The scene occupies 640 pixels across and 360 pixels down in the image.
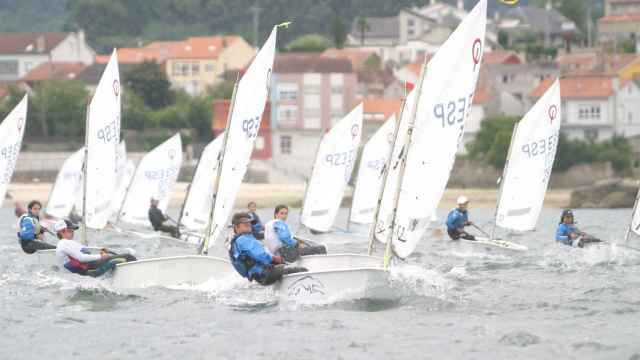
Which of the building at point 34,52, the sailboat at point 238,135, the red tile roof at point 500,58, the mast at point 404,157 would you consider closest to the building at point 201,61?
the building at point 34,52

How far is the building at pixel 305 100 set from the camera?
8469 cm

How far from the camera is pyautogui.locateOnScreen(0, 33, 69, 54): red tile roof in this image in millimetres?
118938

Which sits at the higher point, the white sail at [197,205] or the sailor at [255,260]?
the sailor at [255,260]

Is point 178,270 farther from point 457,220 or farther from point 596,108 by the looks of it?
point 596,108

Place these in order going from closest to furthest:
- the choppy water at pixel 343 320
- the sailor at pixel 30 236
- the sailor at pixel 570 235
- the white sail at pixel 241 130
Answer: the choppy water at pixel 343 320 → the white sail at pixel 241 130 → the sailor at pixel 30 236 → the sailor at pixel 570 235

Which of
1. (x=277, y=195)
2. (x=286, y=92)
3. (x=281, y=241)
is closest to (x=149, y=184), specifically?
(x=281, y=241)

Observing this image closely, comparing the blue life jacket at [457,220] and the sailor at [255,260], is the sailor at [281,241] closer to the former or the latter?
the sailor at [255,260]

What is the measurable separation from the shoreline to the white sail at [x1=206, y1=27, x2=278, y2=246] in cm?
3457

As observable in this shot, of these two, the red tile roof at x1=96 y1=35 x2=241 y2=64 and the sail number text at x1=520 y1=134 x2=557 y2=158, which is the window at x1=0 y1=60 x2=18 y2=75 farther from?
the sail number text at x1=520 y1=134 x2=557 y2=158

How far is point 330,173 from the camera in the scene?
35.6 m

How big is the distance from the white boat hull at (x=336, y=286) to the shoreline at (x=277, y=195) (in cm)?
3825

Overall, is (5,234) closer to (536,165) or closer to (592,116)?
(536,165)

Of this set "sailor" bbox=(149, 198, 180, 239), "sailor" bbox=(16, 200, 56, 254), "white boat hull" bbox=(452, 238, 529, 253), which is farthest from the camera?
"sailor" bbox=(149, 198, 180, 239)

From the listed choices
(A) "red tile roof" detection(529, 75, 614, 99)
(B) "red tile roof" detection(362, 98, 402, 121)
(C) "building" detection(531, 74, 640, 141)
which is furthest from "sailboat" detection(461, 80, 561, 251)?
(A) "red tile roof" detection(529, 75, 614, 99)
